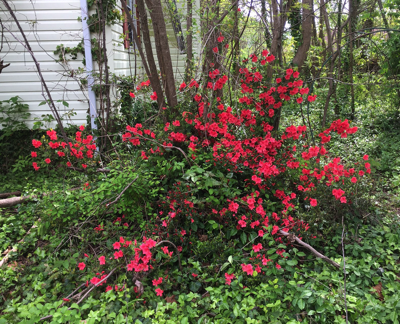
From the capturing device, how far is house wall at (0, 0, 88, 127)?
429 cm

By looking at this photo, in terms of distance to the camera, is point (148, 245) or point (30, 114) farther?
point (30, 114)

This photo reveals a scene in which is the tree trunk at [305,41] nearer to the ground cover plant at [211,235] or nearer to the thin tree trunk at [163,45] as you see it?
the ground cover plant at [211,235]

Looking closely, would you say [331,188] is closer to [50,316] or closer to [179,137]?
[179,137]

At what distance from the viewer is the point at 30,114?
4516 mm

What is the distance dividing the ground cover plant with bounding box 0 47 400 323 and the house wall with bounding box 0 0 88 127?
63.2 inches

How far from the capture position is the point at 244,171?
9.28 ft

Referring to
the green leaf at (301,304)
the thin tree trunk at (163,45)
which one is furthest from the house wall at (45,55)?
the green leaf at (301,304)

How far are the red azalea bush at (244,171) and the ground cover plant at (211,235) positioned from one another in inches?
0.5

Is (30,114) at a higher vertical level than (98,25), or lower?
lower

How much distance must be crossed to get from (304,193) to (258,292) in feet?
3.91

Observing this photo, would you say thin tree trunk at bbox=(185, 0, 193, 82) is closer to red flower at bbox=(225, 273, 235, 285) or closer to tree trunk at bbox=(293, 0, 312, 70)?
tree trunk at bbox=(293, 0, 312, 70)

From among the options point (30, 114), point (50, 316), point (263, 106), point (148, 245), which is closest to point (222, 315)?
point (148, 245)

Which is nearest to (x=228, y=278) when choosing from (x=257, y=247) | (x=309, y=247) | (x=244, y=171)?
(x=257, y=247)

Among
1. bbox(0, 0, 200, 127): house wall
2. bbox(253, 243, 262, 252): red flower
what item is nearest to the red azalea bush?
bbox(253, 243, 262, 252): red flower
